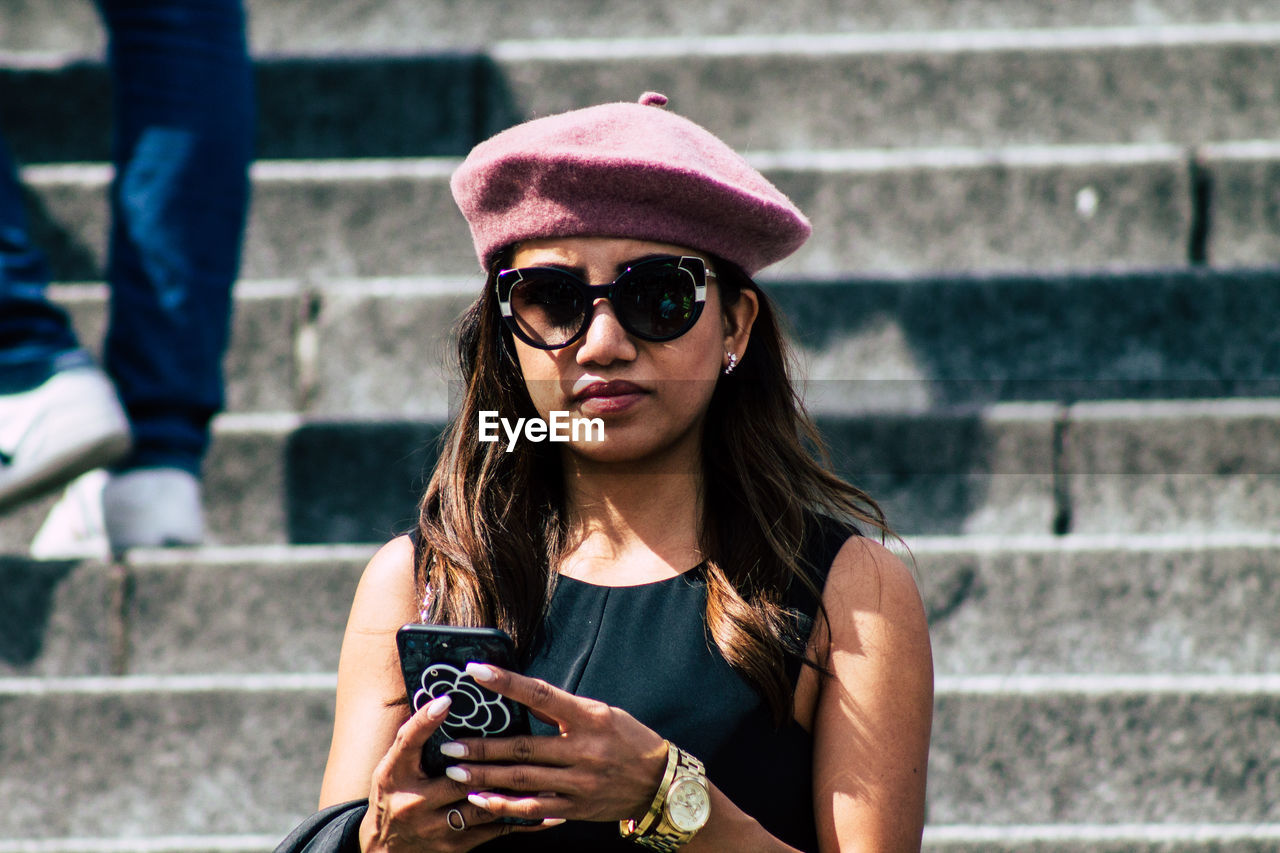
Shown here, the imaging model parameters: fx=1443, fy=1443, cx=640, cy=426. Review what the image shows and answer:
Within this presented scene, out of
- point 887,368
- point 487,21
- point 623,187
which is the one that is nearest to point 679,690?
point 623,187

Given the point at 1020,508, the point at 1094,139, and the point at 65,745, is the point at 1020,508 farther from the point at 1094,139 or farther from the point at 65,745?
the point at 65,745

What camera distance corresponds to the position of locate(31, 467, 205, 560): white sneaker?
10.8 ft

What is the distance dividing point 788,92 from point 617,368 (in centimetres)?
279

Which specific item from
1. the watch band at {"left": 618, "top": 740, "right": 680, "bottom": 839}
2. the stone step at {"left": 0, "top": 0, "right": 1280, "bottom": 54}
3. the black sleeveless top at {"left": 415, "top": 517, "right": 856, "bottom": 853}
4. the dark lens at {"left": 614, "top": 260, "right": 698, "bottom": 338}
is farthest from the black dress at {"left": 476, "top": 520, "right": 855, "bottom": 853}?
the stone step at {"left": 0, "top": 0, "right": 1280, "bottom": 54}

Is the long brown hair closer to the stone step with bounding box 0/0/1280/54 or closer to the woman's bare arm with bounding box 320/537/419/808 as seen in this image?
the woman's bare arm with bounding box 320/537/419/808

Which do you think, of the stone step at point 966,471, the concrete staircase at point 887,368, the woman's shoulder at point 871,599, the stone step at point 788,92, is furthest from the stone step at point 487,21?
the woman's shoulder at point 871,599

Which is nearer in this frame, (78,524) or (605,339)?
(605,339)

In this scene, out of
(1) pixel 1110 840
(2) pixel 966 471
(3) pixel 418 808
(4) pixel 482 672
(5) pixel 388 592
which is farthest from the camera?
(2) pixel 966 471

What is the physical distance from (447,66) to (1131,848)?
310 cm

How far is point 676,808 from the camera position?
1.76 metres

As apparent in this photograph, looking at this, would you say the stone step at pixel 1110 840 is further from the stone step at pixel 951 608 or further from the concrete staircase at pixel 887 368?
the stone step at pixel 951 608

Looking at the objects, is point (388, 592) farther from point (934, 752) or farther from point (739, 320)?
point (934, 752)

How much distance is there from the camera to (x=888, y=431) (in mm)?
3572

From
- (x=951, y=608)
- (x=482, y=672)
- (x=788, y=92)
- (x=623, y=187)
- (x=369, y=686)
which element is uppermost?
(x=623, y=187)
